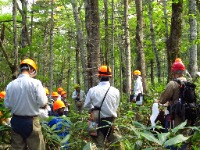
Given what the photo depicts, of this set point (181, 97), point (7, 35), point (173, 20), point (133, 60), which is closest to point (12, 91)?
point (181, 97)

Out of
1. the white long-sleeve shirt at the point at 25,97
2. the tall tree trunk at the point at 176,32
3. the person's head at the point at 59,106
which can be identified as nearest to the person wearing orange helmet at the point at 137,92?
the tall tree trunk at the point at 176,32

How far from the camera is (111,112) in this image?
5.78 meters

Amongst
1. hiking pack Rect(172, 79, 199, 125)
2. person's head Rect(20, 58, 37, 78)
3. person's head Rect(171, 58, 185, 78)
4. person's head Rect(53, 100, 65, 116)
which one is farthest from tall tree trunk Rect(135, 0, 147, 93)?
person's head Rect(20, 58, 37, 78)

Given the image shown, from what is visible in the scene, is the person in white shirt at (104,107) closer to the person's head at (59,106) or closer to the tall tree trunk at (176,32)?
the person's head at (59,106)

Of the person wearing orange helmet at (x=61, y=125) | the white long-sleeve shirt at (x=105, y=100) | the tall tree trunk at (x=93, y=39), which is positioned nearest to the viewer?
the person wearing orange helmet at (x=61, y=125)

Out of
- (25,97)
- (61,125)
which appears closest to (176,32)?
(61,125)

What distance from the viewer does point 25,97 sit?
4910mm

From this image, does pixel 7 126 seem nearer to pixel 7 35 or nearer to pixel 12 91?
pixel 12 91

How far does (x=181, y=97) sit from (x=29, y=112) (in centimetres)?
277

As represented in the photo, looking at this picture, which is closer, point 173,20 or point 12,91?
point 12,91

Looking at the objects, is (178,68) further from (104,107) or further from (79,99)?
(79,99)

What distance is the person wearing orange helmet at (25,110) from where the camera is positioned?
4.92 metres

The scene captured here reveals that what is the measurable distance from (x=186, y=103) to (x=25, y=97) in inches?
114

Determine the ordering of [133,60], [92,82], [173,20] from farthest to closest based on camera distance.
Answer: [133,60] < [173,20] < [92,82]
